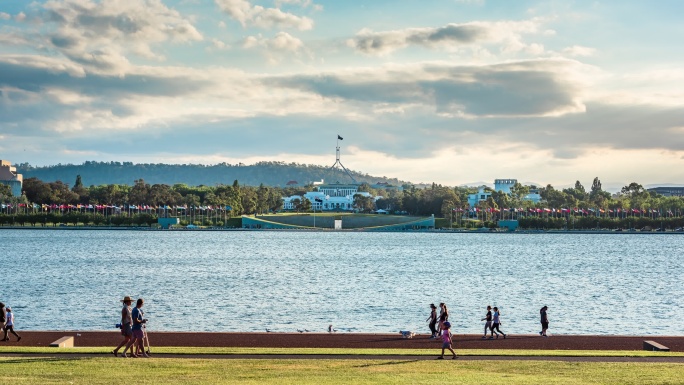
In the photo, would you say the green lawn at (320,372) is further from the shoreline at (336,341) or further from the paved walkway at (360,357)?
the shoreline at (336,341)

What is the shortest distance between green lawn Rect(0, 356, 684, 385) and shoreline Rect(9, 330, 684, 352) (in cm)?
549

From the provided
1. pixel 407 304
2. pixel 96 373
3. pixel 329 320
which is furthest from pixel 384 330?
pixel 96 373

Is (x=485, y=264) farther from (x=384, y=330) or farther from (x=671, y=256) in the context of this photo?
(x=384, y=330)

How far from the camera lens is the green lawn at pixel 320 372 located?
2705 cm

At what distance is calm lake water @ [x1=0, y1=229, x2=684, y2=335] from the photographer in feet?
186

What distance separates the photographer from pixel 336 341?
38.3 m

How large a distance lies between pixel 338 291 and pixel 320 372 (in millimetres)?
51250

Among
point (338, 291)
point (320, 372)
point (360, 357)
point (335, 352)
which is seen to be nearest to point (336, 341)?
point (335, 352)

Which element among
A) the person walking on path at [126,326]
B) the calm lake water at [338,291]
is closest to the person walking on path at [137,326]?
the person walking on path at [126,326]

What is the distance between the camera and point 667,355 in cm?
3372

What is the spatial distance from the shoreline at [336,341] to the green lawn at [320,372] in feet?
18.0

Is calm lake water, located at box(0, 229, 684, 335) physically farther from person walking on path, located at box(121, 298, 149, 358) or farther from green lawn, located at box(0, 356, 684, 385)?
green lawn, located at box(0, 356, 684, 385)

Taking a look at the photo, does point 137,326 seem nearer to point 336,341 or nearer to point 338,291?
point 336,341

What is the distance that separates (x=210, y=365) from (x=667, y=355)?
17.2 meters
